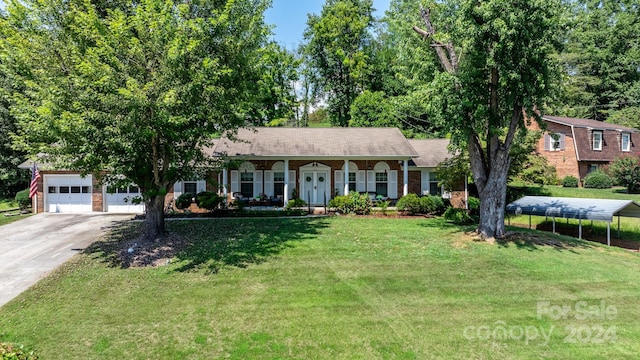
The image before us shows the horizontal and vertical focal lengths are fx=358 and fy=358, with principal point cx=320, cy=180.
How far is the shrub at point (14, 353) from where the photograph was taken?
457 centimetres

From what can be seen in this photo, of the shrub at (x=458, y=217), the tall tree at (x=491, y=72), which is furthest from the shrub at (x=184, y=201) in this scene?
the tall tree at (x=491, y=72)

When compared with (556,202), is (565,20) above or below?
above

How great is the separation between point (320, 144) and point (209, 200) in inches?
294

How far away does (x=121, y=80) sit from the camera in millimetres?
9812

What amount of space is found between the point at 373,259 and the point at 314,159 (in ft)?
36.3

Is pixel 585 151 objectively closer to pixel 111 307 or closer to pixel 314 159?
pixel 314 159

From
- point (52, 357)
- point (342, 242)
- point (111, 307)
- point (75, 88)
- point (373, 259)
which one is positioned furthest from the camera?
point (342, 242)

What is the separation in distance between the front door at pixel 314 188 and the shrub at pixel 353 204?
7.97 feet

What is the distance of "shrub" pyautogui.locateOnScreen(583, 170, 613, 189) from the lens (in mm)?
26234

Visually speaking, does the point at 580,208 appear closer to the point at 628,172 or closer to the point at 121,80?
the point at 628,172

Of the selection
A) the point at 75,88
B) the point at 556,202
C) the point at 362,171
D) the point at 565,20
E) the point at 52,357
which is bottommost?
the point at 52,357

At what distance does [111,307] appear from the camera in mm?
7582

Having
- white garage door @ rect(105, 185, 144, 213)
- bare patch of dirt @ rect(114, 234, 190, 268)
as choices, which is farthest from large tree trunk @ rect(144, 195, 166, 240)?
white garage door @ rect(105, 185, 144, 213)

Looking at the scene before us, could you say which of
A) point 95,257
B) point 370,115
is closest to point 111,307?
point 95,257
